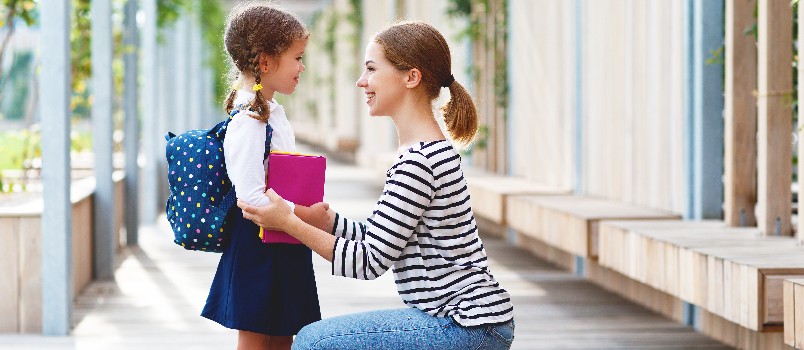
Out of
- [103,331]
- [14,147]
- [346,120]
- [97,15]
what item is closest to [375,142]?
[346,120]

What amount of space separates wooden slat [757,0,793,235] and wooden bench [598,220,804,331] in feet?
0.37

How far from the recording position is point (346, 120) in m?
20.4

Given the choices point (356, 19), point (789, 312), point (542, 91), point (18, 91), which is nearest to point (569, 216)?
point (789, 312)

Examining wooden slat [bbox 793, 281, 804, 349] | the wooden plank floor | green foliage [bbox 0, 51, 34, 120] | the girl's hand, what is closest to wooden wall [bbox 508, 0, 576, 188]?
the wooden plank floor

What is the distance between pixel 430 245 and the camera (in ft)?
7.45

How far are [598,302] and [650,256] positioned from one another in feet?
4.60

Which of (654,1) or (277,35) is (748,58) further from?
(277,35)

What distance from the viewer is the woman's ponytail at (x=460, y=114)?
2.38 meters

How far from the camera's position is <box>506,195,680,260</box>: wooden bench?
5395 mm

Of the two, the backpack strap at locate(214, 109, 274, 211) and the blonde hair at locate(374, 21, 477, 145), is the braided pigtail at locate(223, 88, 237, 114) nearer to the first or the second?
the backpack strap at locate(214, 109, 274, 211)

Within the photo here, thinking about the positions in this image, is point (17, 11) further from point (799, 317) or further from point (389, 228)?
point (389, 228)

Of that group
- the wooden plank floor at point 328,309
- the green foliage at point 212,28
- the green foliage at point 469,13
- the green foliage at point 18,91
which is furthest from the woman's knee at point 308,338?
the green foliage at point 212,28

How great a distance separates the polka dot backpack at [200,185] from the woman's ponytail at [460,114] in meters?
0.38

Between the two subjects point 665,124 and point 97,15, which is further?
point 97,15
